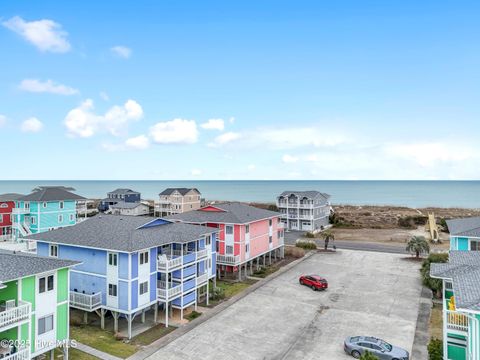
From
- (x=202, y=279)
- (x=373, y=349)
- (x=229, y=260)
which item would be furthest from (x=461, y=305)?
(x=229, y=260)

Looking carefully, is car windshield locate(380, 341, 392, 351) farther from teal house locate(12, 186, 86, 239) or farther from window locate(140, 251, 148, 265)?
teal house locate(12, 186, 86, 239)

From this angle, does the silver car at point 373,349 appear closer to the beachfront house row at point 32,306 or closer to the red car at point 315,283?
the red car at point 315,283

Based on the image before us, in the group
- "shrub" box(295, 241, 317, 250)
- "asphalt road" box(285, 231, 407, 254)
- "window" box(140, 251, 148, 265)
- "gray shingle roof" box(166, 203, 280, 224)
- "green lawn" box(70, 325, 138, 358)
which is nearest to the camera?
"green lawn" box(70, 325, 138, 358)

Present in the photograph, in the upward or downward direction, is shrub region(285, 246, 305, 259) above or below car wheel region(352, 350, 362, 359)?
above

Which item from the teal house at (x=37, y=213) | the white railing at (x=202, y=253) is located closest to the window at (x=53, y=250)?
the white railing at (x=202, y=253)

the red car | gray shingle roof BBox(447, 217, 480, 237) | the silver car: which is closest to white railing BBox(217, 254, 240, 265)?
the red car

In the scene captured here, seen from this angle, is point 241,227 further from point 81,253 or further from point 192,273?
point 81,253

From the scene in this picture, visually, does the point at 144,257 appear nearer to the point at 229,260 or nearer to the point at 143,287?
the point at 143,287
